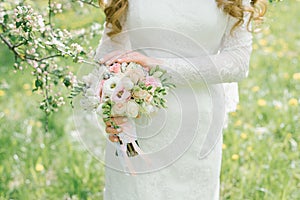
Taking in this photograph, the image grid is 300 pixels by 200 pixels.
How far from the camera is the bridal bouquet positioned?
217 centimetres

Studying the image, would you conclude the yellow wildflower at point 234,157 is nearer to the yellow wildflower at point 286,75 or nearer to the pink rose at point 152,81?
the yellow wildflower at point 286,75

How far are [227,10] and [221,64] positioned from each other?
8.3 inches

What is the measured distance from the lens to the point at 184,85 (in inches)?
95.6

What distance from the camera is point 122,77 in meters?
2.20

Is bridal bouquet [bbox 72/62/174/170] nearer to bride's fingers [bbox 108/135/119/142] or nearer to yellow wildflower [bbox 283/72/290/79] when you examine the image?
bride's fingers [bbox 108/135/119/142]

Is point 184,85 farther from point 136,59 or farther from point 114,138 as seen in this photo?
point 114,138

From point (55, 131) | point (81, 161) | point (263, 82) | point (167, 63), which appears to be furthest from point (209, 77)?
point (263, 82)

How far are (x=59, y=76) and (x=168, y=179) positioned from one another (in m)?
0.74

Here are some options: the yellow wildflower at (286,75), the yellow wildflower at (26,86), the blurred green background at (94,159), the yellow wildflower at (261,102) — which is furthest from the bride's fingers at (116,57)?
the yellow wildflower at (286,75)

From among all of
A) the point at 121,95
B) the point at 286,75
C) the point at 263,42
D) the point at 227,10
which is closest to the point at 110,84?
the point at 121,95

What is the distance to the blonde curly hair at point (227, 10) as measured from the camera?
240 centimetres

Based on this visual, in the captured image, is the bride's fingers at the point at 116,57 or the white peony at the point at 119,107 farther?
the bride's fingers at the point at 116,57

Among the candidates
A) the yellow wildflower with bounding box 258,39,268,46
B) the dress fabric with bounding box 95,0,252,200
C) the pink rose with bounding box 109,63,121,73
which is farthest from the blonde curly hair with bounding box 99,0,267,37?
the yellow wildflower with bounding box 258,39,268,46

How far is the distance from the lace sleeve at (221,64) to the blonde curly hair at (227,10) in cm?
5
